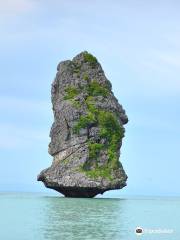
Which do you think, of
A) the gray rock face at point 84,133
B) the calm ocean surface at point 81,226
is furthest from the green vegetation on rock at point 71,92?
the calm ocean surface at point 81,226

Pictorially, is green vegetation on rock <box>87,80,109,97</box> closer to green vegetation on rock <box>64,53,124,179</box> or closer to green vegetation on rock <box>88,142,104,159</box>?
green vegetation on rock <box>64,53,124,179</box>

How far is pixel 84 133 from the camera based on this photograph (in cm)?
7188

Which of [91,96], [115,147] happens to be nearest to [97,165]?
[115,147]

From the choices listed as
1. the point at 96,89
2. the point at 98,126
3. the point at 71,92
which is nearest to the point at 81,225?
the point at 98,126

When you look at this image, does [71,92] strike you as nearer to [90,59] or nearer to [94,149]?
[90,59]

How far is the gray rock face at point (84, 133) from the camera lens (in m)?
69.9

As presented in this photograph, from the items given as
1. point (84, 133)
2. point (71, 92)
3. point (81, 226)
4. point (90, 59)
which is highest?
point (90, 59)

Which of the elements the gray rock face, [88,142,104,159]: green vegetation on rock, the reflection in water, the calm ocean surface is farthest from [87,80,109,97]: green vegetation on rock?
the reflection in water

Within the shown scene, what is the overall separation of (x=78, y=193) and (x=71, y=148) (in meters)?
5.35

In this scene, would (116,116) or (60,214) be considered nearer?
(60,214)

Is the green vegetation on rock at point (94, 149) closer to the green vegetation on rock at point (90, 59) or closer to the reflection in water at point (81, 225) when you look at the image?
the green vegetation on rock at point (90, 59)

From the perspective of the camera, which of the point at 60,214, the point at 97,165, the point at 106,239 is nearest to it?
the point at 106,239

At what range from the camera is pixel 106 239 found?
99.2 ft

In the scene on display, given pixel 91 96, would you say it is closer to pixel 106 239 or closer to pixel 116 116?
pixel 116 116
